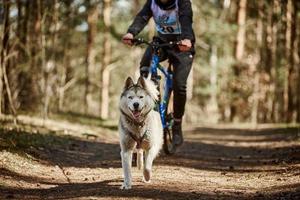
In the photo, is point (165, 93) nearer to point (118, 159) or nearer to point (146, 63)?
point (146, 63)

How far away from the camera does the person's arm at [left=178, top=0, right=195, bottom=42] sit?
8570 millimetres

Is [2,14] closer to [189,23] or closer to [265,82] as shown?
[189,23]

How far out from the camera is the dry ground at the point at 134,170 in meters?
6.52

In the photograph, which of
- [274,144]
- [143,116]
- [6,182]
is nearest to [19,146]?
[6,182]

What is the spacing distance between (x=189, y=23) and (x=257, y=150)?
4.63 meters

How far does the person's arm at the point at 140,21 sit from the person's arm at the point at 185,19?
1.60 ft

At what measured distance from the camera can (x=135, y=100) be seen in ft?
22.5

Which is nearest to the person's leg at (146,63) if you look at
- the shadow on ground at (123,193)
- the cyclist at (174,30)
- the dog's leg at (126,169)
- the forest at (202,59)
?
the cyclist at (174,30)

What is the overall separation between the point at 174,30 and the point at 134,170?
2276mm

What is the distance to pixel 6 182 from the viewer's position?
23.4 feet

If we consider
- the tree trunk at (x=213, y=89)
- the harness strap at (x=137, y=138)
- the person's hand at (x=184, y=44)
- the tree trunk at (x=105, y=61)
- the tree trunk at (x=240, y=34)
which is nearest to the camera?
the harness strap at (x=137, y=138)

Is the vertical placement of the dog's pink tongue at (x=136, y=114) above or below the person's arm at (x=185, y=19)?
below

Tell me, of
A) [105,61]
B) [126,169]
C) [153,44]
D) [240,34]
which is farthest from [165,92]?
[240,34]

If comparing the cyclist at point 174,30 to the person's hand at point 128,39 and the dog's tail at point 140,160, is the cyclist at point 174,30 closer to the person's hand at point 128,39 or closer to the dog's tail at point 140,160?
the person's hand at point 128,39
